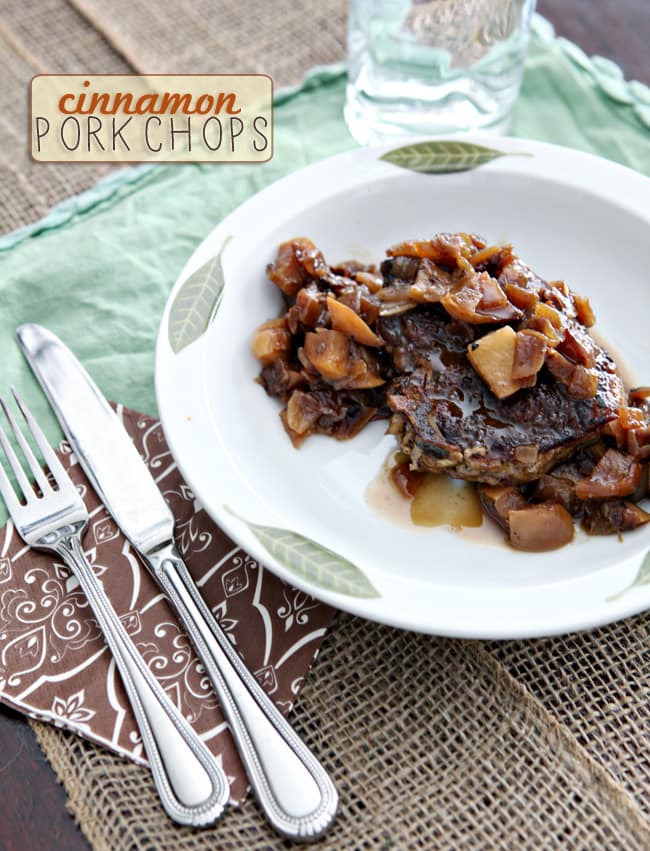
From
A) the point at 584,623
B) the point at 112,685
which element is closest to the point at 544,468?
the point at 584,623

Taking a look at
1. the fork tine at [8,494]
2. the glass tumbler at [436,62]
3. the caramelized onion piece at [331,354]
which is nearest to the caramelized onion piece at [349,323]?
the caramelized onion piece at [331,354]

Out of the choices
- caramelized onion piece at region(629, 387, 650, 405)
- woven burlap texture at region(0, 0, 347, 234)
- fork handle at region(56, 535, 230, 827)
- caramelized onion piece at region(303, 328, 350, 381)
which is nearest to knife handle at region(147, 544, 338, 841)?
fork handle at region(56, 535, 230, 827)

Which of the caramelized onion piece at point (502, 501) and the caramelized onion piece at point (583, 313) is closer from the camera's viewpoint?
the caramelized onion piece at point (502, 501)

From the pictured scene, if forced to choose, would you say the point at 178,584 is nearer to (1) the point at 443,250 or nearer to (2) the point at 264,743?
(2) the point at 264,743

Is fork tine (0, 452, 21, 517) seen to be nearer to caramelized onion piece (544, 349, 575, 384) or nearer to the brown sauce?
the brown sauce

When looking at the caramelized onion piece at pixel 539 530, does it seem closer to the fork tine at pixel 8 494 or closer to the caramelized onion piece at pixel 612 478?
the caramelized onion piece at pixel 612 478

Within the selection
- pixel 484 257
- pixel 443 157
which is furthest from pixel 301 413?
pixel 443 157

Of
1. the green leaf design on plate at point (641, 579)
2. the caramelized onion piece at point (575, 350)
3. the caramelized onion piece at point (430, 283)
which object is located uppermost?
the caramelized onion piece at point (430, 283)
